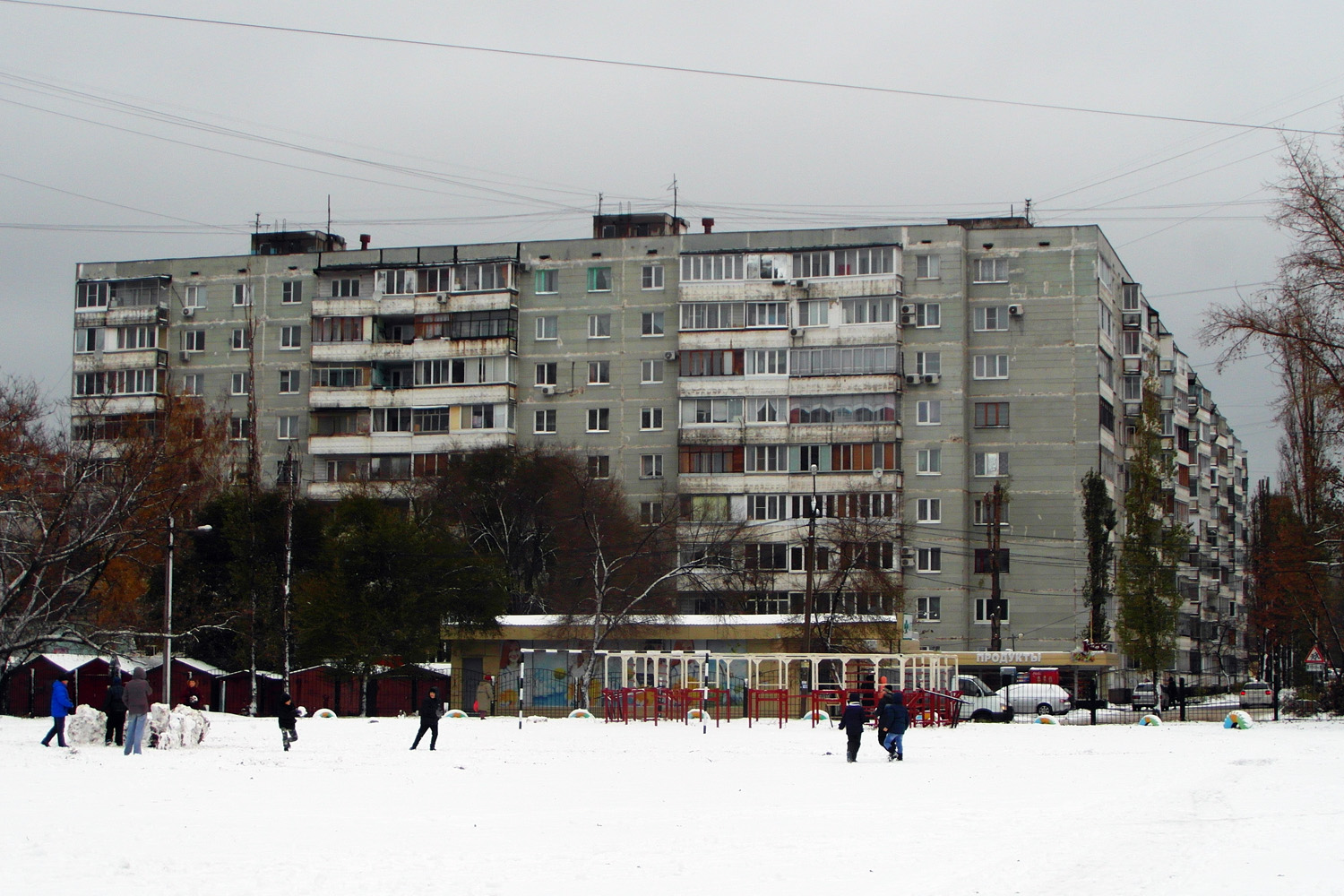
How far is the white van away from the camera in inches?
A: 2037

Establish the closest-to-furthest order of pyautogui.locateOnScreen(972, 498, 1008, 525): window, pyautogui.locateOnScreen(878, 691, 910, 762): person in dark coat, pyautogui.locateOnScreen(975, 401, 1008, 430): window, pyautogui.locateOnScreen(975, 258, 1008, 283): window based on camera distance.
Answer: pyautogui.locateOnScreen(878, 691, 910, 762): person in dark coat, pyautogui.locateOnScreen(972, 498, 1008, 525): window, pyautogui.locateOnScreen(975, 401, 1008, 430): window, pyautogui.locateOnScreen(975, 258, 1008, 283): window

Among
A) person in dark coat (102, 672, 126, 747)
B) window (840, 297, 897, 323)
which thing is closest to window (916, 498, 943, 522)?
window (840, 297, 897, 323)

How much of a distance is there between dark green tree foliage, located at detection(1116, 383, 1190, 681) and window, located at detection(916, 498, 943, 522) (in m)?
8.93

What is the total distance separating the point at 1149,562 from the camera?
71250mm

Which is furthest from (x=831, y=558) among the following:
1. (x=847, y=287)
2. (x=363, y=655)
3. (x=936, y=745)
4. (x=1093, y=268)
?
(x=936, y=745)

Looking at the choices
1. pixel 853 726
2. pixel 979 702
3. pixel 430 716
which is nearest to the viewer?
pixel 853 726

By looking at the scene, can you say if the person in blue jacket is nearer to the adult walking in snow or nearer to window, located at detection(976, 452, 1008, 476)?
the adult walking in snow

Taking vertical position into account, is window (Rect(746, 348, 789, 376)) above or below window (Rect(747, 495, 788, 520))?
above

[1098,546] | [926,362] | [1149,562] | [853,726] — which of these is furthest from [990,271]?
[853,726]

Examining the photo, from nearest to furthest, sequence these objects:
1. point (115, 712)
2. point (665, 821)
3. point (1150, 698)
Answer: point (665, 821), point (115, 712), point (1150, 698)

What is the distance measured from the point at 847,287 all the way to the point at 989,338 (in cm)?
766

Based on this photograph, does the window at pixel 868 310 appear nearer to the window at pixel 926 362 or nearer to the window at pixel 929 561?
the window at pixel 926 362

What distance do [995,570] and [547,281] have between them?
2936 centimetres

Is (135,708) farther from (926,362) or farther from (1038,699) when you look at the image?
(926,362)
